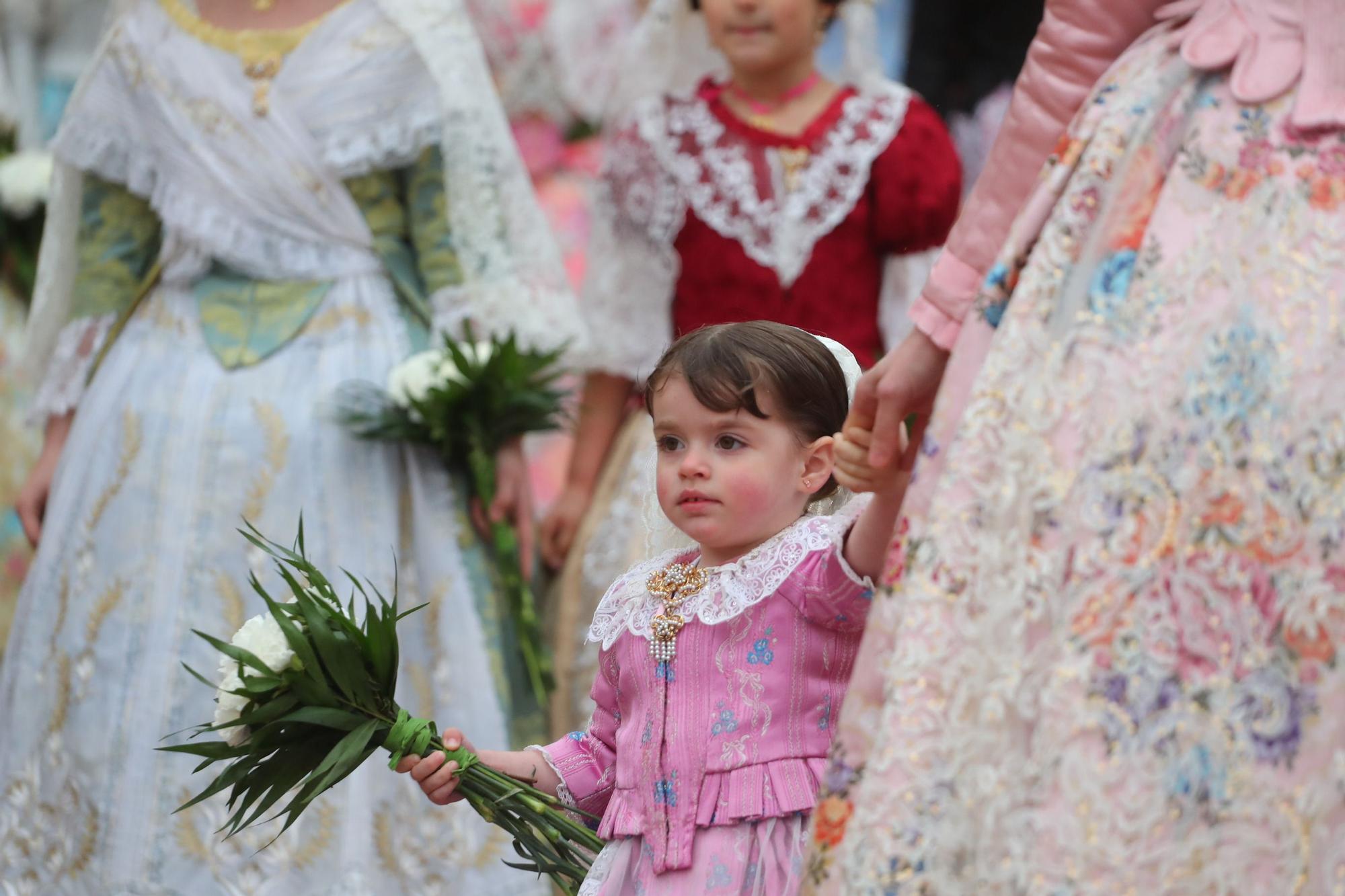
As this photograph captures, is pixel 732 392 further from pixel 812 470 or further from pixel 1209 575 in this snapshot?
pixel 1209 575

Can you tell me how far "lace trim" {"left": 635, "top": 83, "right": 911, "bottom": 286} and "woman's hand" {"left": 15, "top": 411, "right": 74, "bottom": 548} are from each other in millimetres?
1475

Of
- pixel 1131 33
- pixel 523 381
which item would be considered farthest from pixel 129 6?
pixel 1131 33

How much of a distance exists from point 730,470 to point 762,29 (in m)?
2.02

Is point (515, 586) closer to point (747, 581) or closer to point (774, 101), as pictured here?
point (774, 101)

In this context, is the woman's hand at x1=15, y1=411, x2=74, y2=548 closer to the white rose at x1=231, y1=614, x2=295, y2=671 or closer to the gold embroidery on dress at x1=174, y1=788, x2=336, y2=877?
the gold embroidery on dress at x1=174, y1=788, x2=336, y2=877

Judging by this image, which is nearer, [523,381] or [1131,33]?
[1131,33]

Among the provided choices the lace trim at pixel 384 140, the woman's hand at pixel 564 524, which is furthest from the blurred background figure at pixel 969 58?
the lace trim at pixel 384 140

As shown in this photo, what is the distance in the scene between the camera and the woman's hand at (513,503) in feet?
11.8

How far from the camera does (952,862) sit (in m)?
1.60

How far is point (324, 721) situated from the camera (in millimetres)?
2094

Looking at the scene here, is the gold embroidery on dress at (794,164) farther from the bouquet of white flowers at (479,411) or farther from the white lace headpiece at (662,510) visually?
the white lace headpiece at (662,510)

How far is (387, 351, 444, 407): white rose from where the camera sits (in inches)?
135

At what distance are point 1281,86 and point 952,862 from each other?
31.8 inches

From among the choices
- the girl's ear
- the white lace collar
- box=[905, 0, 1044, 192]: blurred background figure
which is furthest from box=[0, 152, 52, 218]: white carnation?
the girl's ear
